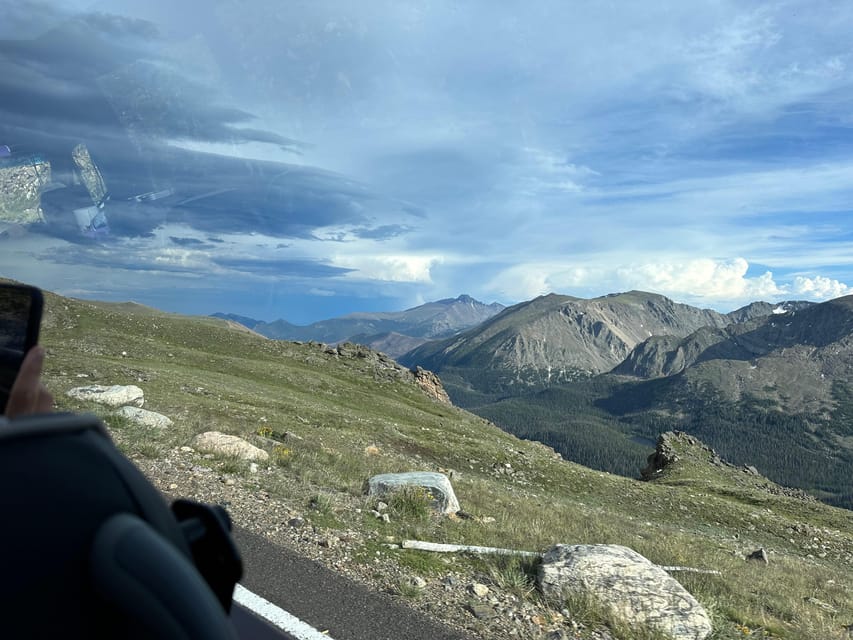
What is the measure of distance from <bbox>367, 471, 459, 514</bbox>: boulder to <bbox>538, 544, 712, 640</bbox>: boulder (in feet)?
16.1

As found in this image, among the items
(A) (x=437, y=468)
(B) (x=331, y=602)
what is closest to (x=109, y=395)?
(A) (x=437, y=468)

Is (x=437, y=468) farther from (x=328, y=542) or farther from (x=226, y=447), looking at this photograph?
(x=328, y=542)

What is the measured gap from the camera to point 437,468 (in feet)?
91.7

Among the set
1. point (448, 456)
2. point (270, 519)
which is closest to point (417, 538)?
point (270, 519)

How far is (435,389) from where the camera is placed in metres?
102

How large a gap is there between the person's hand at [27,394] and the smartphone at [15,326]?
139 millimetres

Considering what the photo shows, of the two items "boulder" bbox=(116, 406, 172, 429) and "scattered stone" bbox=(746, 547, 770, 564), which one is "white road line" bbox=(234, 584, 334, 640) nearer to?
"boulder" bbox=(116, 406, 172, 429)

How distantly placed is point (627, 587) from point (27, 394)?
8.53 m

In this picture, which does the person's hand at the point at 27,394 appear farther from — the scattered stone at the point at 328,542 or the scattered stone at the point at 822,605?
the scattered stone at the point at 822,605

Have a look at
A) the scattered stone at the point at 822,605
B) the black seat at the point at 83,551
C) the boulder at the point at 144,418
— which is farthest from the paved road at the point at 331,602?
the boulder at the point at 144,418

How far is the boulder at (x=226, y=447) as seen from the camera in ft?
51.2

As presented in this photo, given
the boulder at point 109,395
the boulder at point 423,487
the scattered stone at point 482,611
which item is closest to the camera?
the scattered stone at point 482,611

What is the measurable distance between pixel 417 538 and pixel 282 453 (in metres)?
8.25

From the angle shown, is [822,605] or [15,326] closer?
[15,326]
